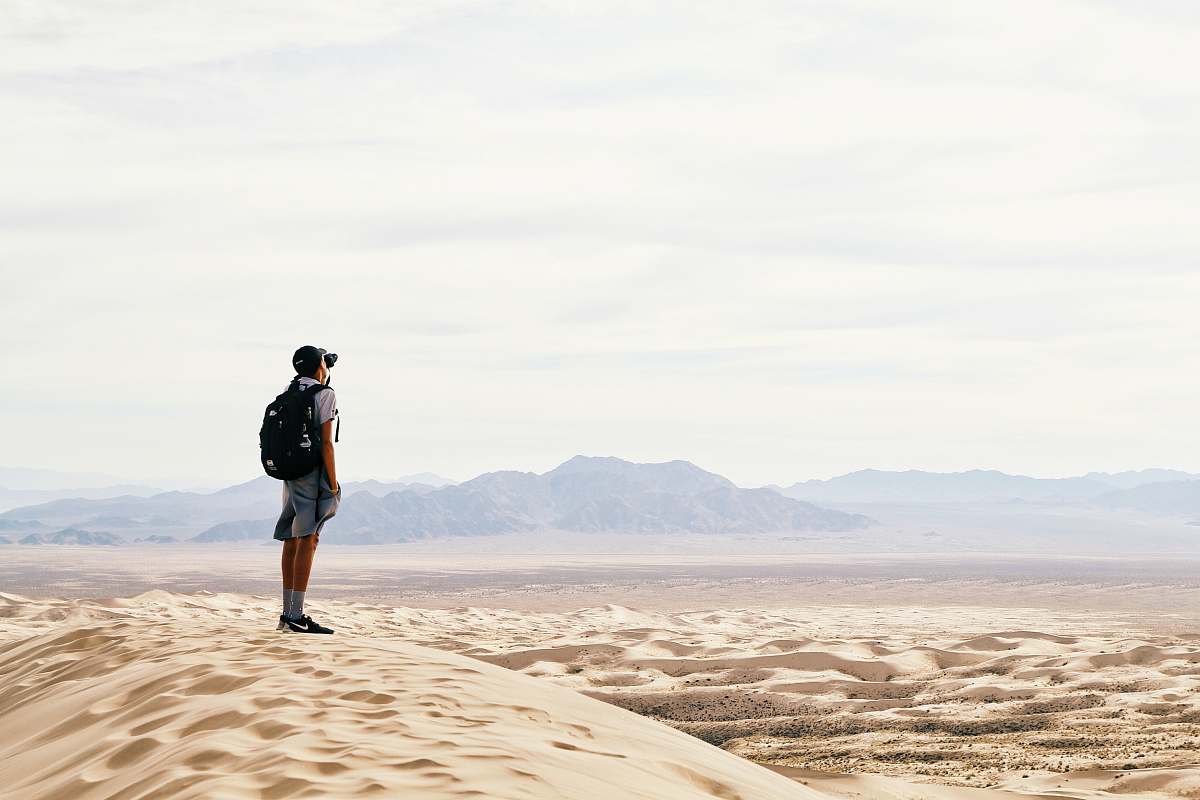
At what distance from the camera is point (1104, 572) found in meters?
69.0

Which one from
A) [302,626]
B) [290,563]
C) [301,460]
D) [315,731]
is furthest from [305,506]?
[315,731]

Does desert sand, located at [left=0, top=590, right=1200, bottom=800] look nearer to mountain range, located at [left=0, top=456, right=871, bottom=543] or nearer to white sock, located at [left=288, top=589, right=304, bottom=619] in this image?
white sock, located at [left=288, top=589, right=304, bottom=619]

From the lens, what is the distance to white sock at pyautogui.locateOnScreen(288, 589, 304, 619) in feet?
23.7

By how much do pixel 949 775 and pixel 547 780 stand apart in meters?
5.48

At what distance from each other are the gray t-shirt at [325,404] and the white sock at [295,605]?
3.75 ft

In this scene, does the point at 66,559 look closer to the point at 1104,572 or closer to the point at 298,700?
the point at 1104,572

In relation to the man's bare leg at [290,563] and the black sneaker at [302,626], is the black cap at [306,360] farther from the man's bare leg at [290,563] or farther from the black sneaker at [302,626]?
the black sneaker at [302,626]

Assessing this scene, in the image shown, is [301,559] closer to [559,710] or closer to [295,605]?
[295,605]

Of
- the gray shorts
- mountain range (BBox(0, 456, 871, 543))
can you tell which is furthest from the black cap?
mountain range (BBox(0, 456, 871, 543))

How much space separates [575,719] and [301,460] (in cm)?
265

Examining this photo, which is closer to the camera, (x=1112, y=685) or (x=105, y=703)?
(x=105, y=703)

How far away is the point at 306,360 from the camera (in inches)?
286

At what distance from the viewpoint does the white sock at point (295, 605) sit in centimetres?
723

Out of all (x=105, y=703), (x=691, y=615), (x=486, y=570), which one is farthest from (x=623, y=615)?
(x=486, y=570)
